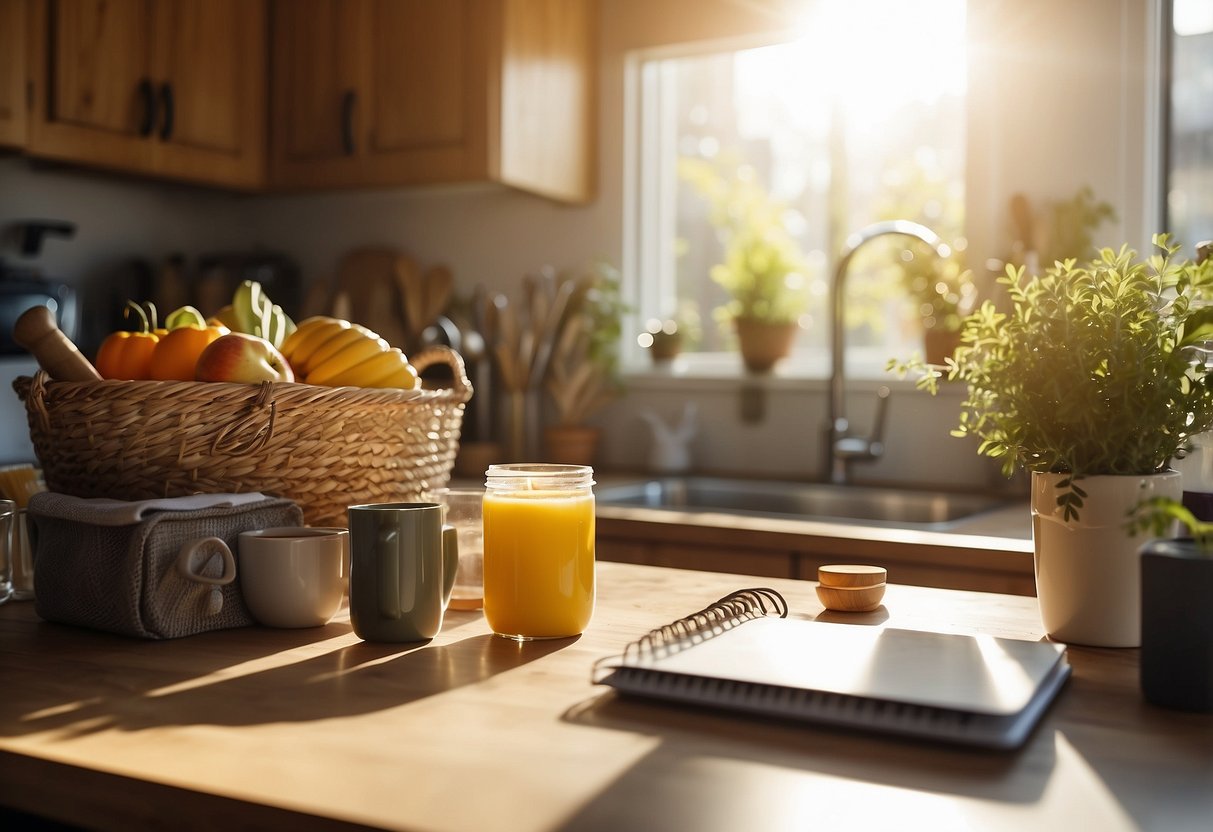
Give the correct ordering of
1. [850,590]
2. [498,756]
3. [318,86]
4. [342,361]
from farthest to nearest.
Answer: [318,86]
[342,361]
[850,590]
[498,756]

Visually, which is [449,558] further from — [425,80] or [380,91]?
[380,91]

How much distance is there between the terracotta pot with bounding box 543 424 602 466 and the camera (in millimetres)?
Result: 2826

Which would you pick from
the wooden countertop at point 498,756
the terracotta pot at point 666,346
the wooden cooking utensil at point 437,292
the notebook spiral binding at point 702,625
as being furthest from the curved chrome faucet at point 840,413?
the wooden countertop at point 498,756

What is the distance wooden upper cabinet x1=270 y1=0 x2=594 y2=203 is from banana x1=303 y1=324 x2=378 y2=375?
1620mm

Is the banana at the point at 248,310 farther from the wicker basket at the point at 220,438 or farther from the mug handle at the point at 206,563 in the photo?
the mug handle at the point at 206,563

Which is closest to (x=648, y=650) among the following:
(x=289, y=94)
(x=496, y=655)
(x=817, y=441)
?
(x=496, y=655)

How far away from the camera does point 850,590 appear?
107 centimetres

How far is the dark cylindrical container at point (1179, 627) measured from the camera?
0.76m

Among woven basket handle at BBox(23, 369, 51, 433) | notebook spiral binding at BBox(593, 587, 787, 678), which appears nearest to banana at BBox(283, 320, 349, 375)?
woven basket handle at BBox(23, 369, 51, 433)

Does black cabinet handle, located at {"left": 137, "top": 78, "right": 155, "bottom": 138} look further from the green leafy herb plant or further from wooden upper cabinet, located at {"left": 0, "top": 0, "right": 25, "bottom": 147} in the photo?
the green leafy herb plant

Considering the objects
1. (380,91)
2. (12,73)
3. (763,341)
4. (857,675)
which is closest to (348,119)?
(380,91)

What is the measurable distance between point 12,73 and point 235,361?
192 centimetres

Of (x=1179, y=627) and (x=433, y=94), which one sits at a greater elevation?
(x=433, y=94)

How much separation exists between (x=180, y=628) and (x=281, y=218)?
9.15 feet
